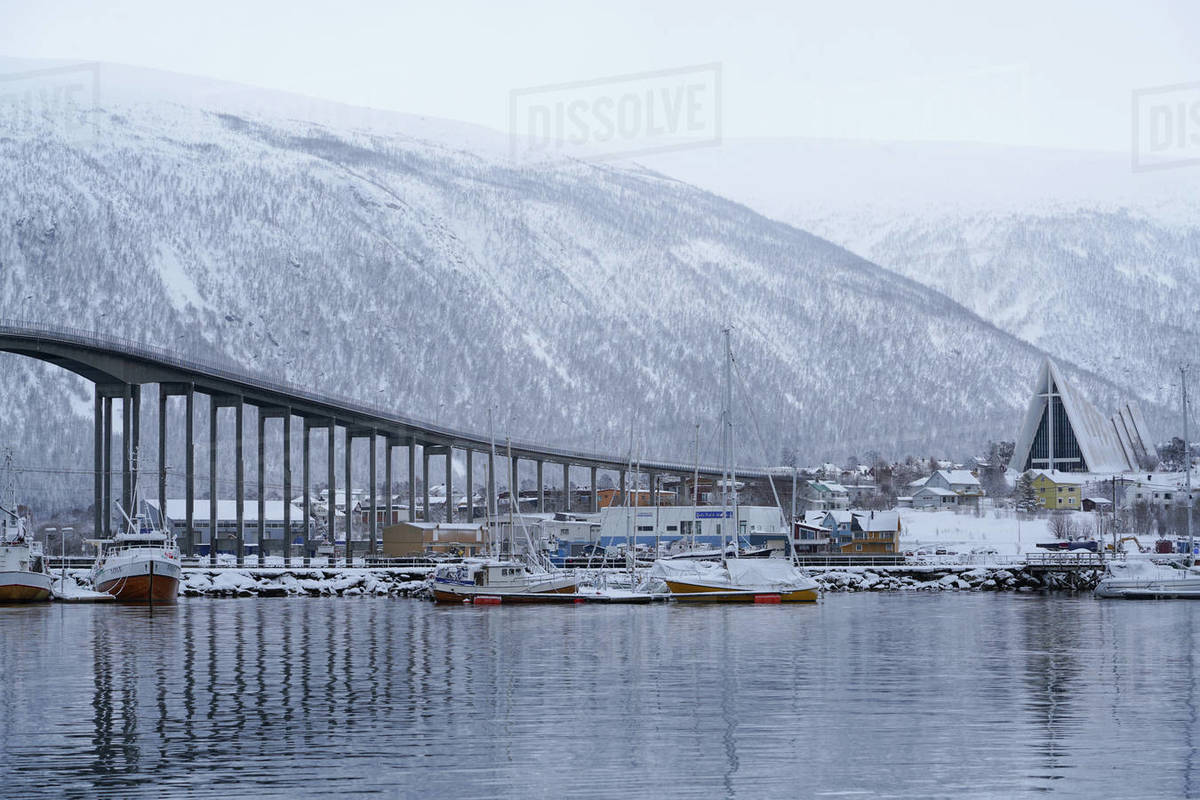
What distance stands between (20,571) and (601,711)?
56.0 metres

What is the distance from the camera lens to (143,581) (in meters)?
78.2

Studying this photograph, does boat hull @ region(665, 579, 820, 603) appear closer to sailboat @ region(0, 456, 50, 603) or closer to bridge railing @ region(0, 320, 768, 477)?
sailboat @ region(0, 456, 50, 603)

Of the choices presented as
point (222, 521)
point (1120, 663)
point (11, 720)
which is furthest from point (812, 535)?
point (11, 720)

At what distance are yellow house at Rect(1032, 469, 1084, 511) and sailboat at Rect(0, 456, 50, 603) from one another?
114 m

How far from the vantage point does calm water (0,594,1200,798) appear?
22641 millimetres

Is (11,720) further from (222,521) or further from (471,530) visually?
(222,521)

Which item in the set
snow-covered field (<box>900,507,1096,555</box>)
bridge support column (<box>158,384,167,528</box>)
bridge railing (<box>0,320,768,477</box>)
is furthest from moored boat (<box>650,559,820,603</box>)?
snow-covered field (<box>900,507,1096,555</box>)

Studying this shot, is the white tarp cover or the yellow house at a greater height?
the yellow house

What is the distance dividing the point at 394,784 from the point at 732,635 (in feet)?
107

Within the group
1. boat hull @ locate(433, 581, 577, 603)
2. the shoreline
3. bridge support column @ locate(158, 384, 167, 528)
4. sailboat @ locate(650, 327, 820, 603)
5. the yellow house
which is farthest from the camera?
the yellow house

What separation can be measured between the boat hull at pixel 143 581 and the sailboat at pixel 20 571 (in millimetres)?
3582

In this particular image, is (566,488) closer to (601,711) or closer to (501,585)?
(501,585)

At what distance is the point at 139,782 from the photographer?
22.4 metres

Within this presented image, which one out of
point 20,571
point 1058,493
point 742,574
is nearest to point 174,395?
point 20,571
